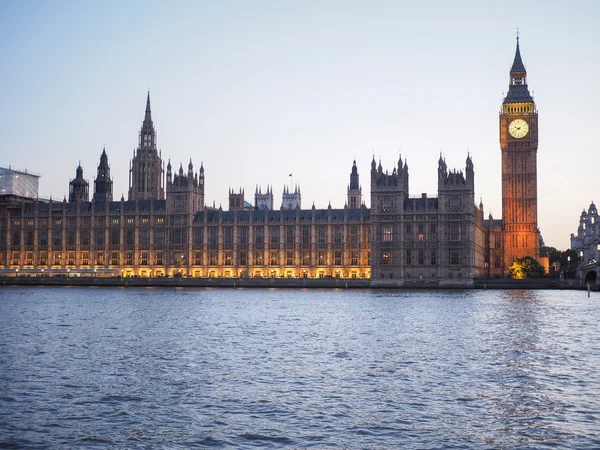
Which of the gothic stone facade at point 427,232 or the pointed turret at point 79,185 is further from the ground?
the pointed turret at point 79,185

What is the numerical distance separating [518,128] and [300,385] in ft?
492

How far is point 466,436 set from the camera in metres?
23.4

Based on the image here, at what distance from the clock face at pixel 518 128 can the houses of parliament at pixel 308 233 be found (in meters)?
0.23

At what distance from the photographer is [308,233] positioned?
159000mm

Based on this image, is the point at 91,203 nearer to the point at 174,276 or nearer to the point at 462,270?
the point at 174,276

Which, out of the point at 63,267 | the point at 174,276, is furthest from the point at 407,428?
the point at 63,267

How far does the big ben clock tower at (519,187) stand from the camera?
542 ft

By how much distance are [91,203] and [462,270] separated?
87.4 meters

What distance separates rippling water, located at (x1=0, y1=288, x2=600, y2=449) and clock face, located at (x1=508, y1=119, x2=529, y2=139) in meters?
117

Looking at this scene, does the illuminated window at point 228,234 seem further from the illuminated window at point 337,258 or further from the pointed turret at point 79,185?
the pointed turret at point 79,185

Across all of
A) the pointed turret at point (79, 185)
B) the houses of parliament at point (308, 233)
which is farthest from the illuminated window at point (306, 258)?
the pointed turret at point (79, 185)

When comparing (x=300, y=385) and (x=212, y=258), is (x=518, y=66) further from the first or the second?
(x=300, y=385)

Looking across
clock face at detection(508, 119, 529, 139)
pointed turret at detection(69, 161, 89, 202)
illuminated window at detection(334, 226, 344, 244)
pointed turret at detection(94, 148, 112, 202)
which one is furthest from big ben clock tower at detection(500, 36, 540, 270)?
pointed turret at detection(69, 161, 89, 202)

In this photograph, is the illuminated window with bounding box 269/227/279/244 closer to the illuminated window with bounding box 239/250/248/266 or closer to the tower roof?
the illuminated window with bounding box 239/250/248/266
